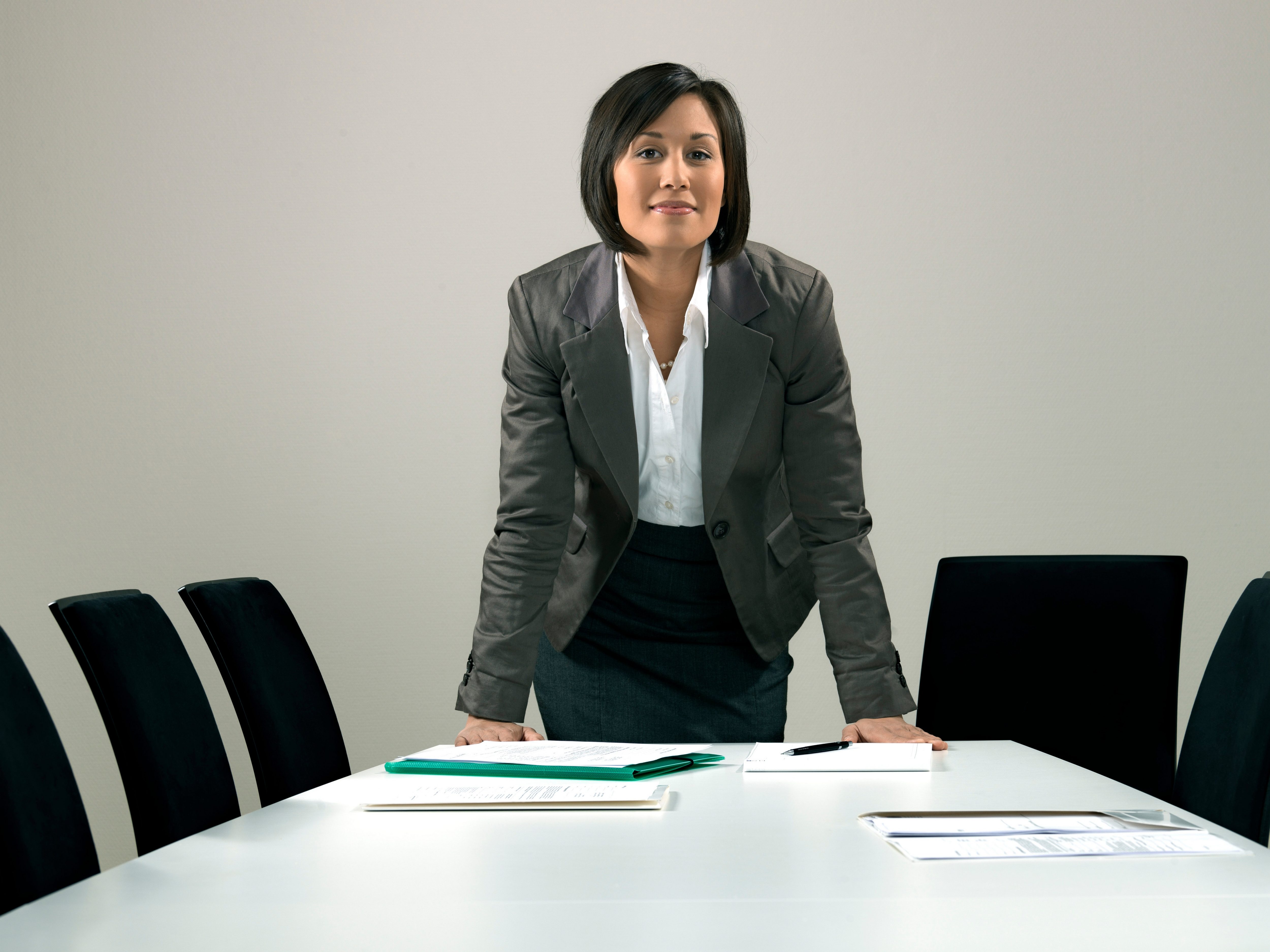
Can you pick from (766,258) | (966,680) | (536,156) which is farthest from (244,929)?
(536,156)

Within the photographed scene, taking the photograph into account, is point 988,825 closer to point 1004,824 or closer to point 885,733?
point 1004,824

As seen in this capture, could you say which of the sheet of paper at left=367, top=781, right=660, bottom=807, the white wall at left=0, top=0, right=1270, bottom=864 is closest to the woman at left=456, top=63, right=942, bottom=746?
the sheet of paper at left=367, top=781, right=660, bottom=807

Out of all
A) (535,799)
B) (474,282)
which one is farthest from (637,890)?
(474,282)

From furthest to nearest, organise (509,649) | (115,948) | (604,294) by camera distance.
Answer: (604,294) → (509,649) → (115,948)

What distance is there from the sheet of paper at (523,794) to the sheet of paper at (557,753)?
46 mm

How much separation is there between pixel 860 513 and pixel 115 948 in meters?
1.21

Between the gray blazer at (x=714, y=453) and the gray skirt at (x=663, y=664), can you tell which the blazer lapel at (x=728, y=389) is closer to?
the gray blazer at (x=714, y=453)

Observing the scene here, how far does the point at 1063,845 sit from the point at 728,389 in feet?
3.00

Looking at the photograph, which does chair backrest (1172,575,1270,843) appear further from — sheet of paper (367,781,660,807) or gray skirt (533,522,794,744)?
sheet of paper (367,781,660,807)

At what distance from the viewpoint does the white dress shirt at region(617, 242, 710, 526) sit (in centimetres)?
170

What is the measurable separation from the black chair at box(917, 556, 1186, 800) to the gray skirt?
37 centimetres

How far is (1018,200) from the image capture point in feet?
9.93

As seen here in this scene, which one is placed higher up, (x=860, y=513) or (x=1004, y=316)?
(x=1004, y=316)

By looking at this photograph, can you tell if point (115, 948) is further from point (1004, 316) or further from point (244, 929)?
point (1004, 316)
